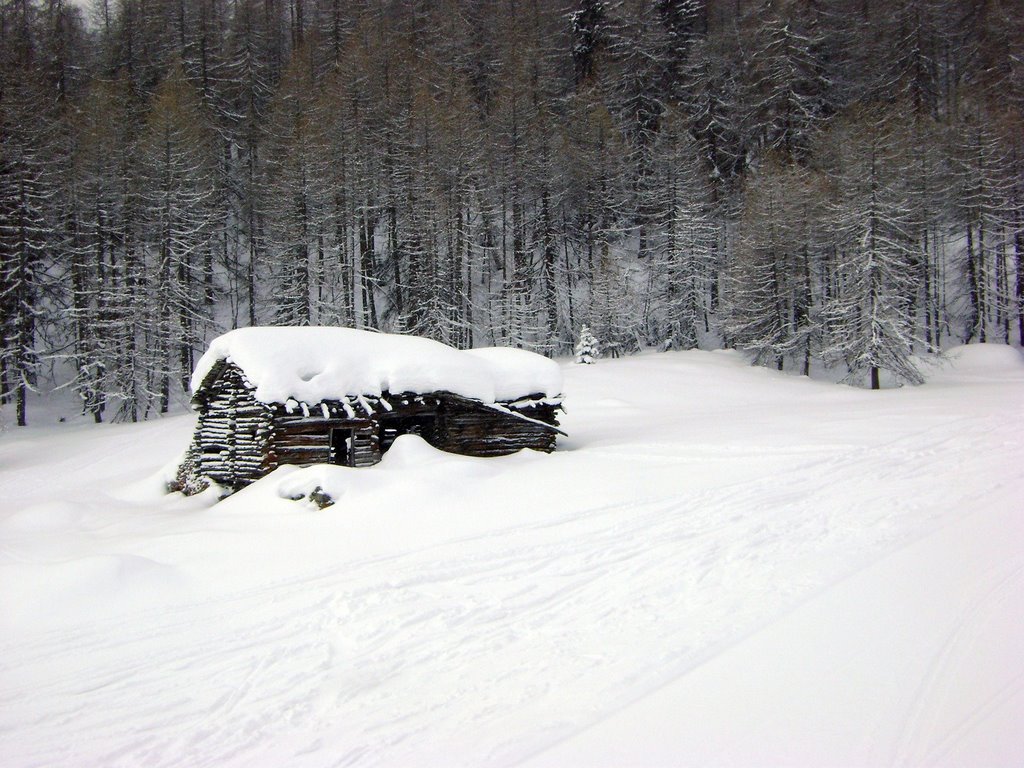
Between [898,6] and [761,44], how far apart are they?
11468 millimetres

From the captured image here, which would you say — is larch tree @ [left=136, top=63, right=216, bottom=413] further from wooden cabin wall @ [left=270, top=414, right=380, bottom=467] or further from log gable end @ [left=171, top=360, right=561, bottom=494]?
wooden cabin wall @ [left=270, top=414, right=380, bottom=467]

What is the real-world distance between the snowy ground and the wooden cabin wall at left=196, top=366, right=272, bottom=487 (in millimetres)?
2021

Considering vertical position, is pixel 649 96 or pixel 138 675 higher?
pixel 649 96

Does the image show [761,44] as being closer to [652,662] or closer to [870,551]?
[870,551]

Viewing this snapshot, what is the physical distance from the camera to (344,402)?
1530cm

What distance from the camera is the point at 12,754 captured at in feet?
15.4

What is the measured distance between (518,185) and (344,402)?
2796cm

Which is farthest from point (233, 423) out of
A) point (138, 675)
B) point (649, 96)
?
point (649, 96)

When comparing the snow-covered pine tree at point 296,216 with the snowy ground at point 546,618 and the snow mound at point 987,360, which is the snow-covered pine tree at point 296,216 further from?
the snow mound at point 987,360

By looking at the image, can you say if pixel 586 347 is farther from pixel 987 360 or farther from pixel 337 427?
pixel 987 360

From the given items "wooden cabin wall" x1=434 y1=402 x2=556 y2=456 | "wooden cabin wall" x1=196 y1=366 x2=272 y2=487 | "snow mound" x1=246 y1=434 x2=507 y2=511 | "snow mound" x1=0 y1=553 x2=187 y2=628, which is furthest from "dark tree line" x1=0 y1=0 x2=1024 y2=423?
"snow mound" x1=0 y1=553 x2=187 y2=628

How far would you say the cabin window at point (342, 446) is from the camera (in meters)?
15.5

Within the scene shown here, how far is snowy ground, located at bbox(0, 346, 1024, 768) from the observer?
4457 millimetres

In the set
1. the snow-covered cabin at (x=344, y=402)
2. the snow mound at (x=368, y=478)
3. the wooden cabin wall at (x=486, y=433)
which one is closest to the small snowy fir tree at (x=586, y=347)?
the snow-covered cabin at (x=344, y=402)
